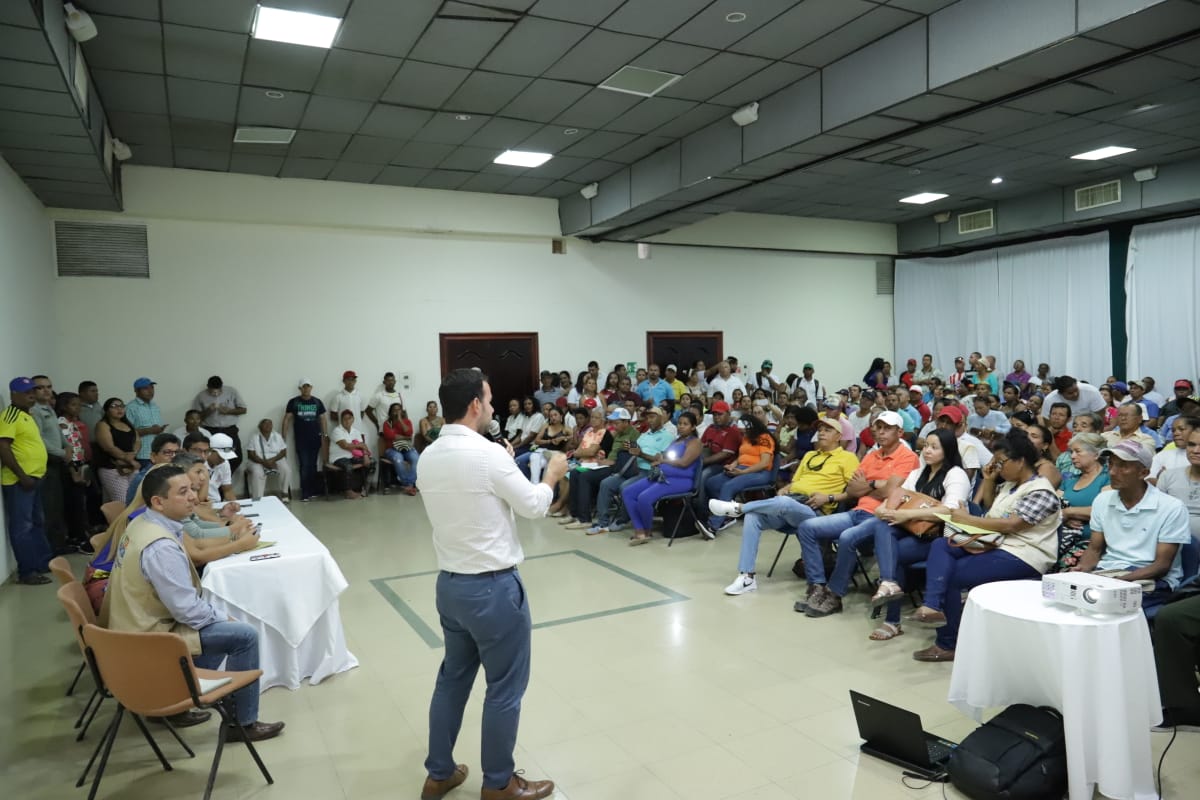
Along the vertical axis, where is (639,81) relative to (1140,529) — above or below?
above

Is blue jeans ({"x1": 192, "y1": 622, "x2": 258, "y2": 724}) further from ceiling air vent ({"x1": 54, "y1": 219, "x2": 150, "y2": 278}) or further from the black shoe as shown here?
ceiling air vent ({"x1": 54, "y1": 219, "x2": 150, "y2": 278})

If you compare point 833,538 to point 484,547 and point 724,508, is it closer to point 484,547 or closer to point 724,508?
point 724,508

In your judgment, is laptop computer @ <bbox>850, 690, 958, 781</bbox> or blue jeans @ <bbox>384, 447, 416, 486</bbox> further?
blue jeans @ <bbox>384, 447, 416, 486</bbox>

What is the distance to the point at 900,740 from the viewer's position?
2.84 m

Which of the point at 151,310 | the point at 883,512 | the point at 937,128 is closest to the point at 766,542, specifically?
the point at 883,512

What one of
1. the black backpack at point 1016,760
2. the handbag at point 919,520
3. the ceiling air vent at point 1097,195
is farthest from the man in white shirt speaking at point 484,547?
the ceiling air vent at point 1097,195

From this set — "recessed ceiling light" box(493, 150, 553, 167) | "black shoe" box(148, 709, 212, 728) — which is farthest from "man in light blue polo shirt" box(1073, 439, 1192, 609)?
"recessed ceiling light" box(493, 150, 553, 167)

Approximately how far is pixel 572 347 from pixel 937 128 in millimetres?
5853

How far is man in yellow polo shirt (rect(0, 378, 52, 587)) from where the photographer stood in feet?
18.1

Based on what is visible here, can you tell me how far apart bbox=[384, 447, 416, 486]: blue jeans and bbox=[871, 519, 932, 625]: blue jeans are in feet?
20.7

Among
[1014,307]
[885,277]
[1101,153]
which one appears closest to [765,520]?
[1101,153]

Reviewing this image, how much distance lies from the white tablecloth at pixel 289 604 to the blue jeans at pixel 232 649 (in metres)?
0.40

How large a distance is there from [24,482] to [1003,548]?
6.29m

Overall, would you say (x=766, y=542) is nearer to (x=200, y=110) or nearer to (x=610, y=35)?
(x=610, y=35)
